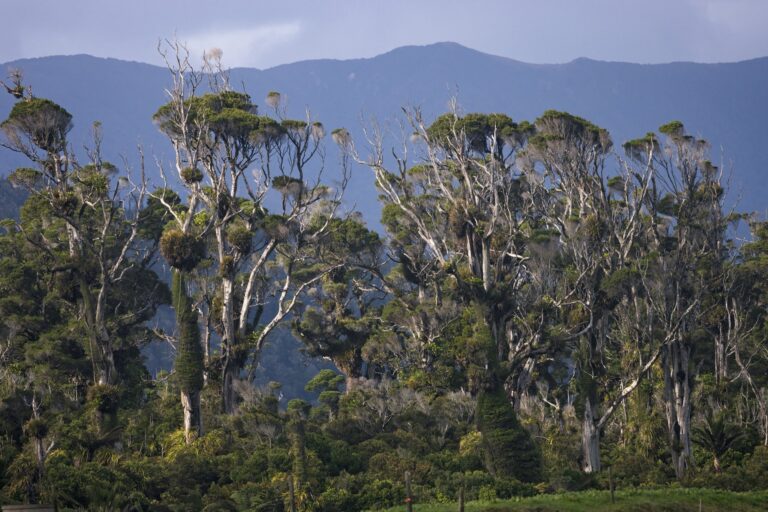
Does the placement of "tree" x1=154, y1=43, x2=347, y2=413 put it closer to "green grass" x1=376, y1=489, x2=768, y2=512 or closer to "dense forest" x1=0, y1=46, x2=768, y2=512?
"dense forest" x1=0, y1=46, x2=768, y2=512

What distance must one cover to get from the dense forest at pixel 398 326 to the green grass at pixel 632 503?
2604 mm

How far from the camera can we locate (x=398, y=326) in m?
51.8

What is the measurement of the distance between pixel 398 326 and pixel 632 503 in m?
22.6

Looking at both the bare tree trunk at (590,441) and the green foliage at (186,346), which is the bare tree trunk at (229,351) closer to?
the green foliage at (186,346)

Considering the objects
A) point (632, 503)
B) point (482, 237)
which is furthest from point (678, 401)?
point (632, 503)

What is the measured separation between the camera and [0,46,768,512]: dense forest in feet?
120

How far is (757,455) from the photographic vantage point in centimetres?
4159

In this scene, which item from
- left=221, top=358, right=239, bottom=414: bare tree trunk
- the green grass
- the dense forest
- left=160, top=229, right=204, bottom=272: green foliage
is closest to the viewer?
the green grass

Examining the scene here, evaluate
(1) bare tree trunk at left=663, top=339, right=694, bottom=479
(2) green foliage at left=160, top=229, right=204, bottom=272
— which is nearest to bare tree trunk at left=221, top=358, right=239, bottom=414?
(2) green foliage at left=160, top=229, right=204, bottom=272

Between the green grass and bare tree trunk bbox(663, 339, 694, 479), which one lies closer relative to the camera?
the green grass

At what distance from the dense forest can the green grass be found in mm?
2604

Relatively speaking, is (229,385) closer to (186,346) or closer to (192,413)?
(186,346)

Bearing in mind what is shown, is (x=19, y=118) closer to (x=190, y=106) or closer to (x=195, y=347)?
(x=190, y=106)

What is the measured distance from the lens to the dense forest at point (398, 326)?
36688mm
